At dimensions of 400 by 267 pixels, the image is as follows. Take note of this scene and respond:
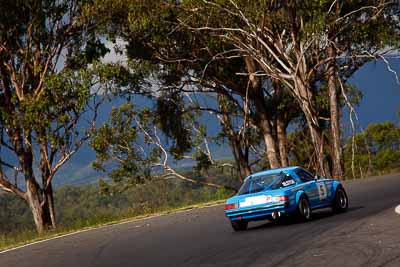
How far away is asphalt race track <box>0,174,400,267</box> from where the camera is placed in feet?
34.5

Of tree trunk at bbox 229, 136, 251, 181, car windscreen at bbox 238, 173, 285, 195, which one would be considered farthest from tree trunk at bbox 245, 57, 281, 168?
car windscreen at bbox 238, 173, 285, 195

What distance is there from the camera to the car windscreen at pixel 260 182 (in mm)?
15781

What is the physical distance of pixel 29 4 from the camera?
35.3m

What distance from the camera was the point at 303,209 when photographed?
15492 mm

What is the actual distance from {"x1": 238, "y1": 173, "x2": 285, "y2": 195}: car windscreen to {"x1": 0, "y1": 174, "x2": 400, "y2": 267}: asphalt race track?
2.56 feet

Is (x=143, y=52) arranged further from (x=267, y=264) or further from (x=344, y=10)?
(x=267, y=264)

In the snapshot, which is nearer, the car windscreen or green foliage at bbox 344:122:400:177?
the car windscreen

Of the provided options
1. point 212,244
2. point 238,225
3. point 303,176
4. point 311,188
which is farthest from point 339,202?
point 212,244

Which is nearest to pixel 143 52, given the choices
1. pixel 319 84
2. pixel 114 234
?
pixel 319 84

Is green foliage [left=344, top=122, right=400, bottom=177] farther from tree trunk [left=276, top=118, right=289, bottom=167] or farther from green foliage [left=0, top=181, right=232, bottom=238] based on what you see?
tree trunk [left=276, top=118, right=289, bottom=167]

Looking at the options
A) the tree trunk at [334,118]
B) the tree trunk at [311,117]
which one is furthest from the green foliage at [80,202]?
the tree trunk at [311,117]

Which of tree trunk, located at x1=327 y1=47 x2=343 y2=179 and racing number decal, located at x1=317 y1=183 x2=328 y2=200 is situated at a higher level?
tree trunk, located at x1=327 y1=47 x2=343 y2=179

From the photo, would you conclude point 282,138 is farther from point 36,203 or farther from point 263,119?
point 36,203

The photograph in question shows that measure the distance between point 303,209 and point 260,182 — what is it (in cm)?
106
